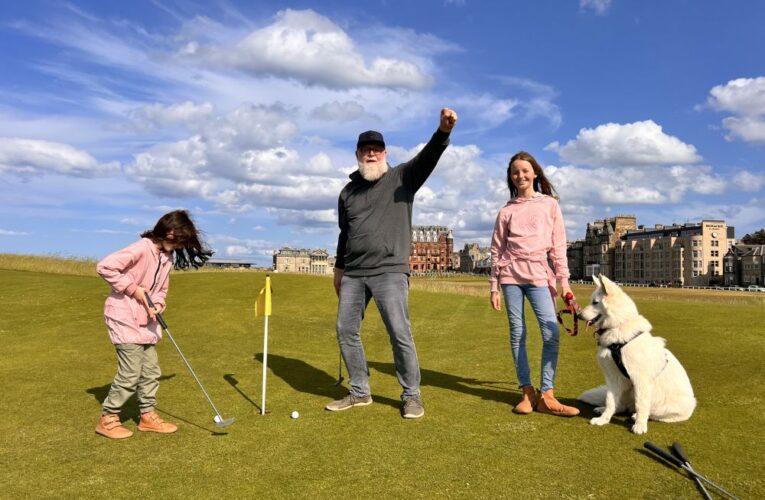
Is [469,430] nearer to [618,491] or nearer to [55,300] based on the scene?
[618,491]

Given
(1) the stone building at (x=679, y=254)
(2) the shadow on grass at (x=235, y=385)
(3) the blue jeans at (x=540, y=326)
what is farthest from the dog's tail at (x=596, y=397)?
(1) the stone building at (x=679, y=254)

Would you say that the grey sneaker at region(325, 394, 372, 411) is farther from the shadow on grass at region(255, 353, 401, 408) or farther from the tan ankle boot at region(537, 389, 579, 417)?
the tan ankle boot at region(537, 389, 579, 417)

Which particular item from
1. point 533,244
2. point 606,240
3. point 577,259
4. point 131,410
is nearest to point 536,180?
point 533,244

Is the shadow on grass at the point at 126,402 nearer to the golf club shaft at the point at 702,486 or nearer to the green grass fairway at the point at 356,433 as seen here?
the green grass fairway at the point at 356,433

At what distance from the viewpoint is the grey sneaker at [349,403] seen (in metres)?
6.52

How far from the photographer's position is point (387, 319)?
6375 mm

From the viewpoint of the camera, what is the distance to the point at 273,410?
6586mm

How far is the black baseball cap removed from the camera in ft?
21.0

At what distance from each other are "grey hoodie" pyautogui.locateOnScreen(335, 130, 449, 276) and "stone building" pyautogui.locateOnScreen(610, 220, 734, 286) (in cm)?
14235

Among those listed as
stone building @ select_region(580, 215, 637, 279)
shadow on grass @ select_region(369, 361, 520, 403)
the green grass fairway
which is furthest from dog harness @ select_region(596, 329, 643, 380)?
stone building @ select_region(580, 215, 637, 279)

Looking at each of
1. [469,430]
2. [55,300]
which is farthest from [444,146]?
[55,300]

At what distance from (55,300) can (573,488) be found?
19173mm

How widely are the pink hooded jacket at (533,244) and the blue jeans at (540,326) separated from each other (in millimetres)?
125

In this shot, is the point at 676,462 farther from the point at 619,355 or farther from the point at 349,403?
the point at 349,403
